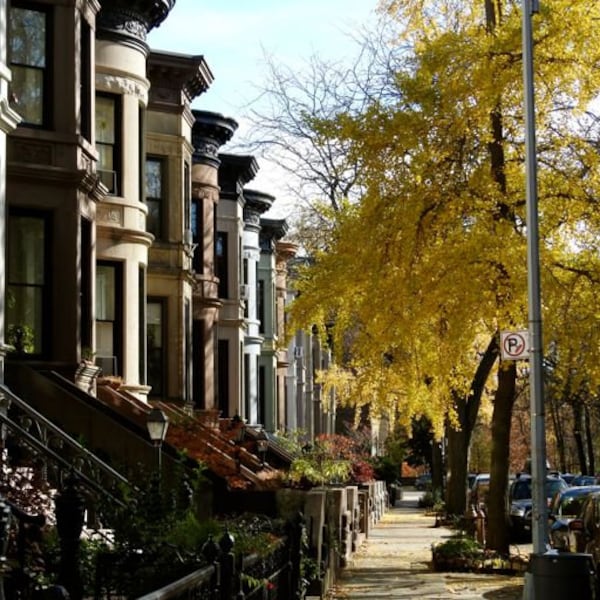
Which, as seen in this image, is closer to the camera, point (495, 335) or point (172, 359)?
point (495, 335)

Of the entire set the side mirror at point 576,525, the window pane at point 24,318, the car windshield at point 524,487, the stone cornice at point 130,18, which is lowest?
the car windshield at point 524,487

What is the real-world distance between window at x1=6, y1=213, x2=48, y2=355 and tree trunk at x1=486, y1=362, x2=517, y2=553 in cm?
872

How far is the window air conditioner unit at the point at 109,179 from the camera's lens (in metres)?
25.6

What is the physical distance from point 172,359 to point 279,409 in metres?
23.3

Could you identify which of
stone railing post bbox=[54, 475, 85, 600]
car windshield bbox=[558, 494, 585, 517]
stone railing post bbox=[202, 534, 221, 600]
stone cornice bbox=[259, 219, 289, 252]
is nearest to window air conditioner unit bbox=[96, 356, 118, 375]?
car windshield bbox=[558, 494, 585, 517]

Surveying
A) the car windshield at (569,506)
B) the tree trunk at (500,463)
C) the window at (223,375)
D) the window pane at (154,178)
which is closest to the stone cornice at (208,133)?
the window pane at (154,178)

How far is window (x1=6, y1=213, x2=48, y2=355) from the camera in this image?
20.6 metres

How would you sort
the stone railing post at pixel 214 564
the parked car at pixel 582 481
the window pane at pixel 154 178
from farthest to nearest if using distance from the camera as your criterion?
the parked car at pixel 582 481 → the window pane at pixel 154 178 → the stone railing post at pixel 214 564

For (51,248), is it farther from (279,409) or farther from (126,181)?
(279,409)

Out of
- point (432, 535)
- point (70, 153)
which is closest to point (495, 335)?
point (70, 153)

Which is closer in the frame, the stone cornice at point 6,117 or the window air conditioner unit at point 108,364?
the stone cornice at point 6,117

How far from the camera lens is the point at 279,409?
5400 centimetres

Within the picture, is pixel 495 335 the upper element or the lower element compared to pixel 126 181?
lower

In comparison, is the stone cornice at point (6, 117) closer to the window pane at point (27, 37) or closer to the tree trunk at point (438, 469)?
the window pane at point (27, 37)
